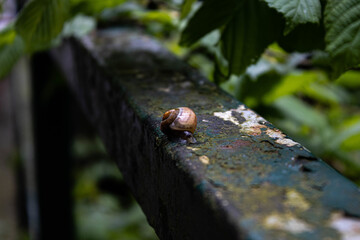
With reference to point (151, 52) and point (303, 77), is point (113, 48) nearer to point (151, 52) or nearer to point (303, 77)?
point (151, 52)

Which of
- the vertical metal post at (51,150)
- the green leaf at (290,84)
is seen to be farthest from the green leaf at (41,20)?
the vertical metal post at (51,150)

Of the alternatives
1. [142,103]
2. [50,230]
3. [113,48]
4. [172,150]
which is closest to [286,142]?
[172,150]

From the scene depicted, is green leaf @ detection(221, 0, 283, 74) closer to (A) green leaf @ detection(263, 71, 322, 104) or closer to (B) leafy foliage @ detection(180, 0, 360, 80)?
(B) leafy foliage @ detection(180, 0, 360, 80)

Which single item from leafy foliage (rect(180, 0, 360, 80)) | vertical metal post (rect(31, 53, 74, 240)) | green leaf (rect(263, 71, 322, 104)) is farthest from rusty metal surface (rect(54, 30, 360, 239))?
vertical metal post (rect(31, 53, 74, 240))

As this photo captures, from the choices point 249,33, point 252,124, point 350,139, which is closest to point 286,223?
point 252,124

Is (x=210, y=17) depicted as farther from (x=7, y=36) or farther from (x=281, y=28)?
(x=7, y=36)

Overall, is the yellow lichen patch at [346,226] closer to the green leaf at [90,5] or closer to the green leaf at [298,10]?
the green leaf at [298,10]

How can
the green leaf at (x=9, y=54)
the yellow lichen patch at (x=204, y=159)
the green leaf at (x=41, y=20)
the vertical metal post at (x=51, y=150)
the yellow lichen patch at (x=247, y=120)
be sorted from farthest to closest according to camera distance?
the vertical metal post at (x=51, y=150) < the green leaf at (x=9, y=54) < the green leaf at (x=41, y=20) < the yellow lichen patch at (x=247, y=120) < the yellow lichen patch at (x=204, y=159)
